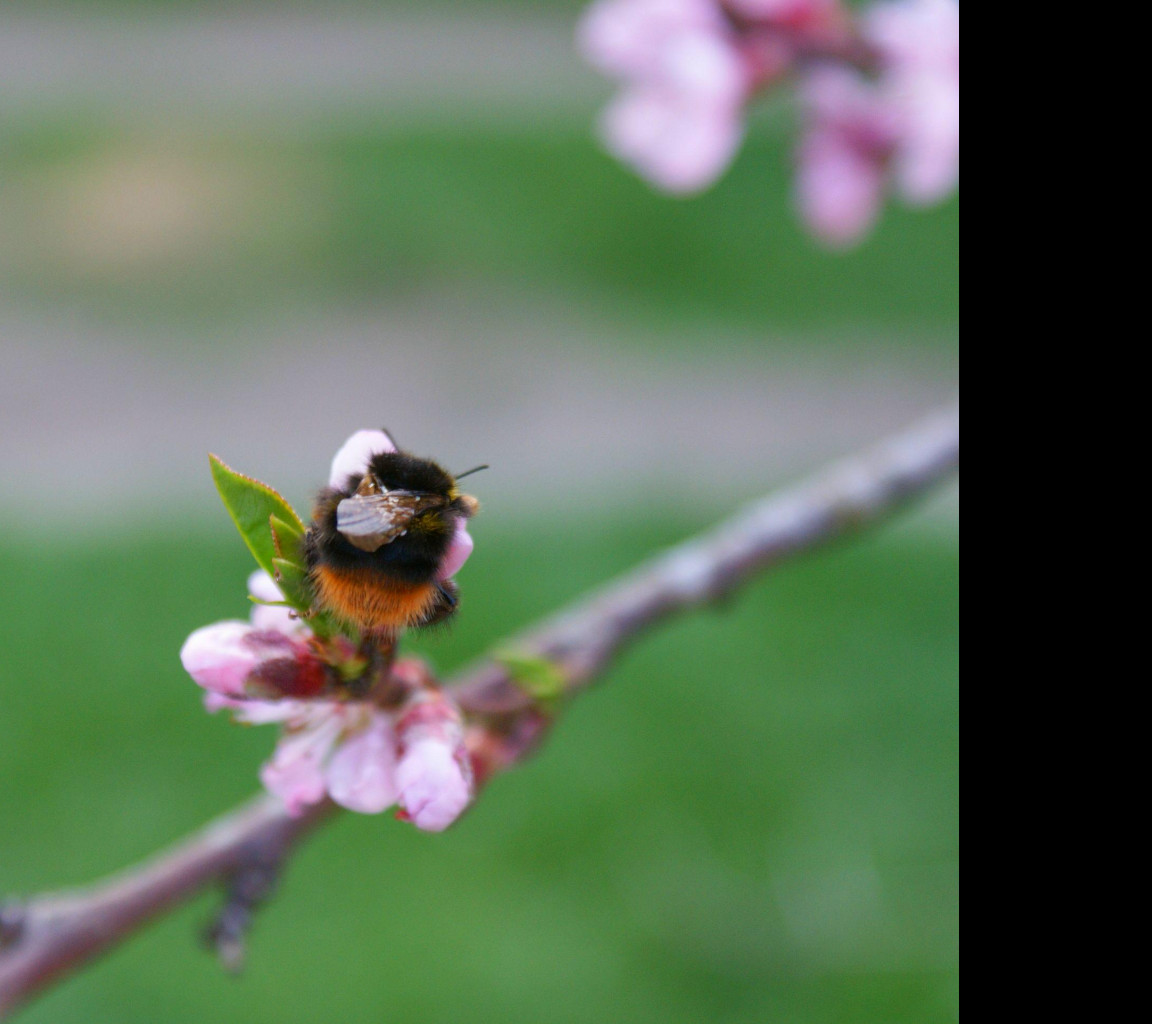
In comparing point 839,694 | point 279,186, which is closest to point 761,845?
point 839,694

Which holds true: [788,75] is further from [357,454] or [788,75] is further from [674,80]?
[357,454]

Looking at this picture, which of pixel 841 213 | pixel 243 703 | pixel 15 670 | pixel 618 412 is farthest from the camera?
pixel 618 412

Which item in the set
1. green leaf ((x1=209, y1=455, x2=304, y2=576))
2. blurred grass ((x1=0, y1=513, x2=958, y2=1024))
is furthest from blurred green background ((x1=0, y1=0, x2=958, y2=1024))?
green leaf ((x1=209, y1=455, x2=304, y2=576))

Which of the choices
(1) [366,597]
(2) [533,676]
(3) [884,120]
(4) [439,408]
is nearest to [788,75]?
(3) [884,120]
